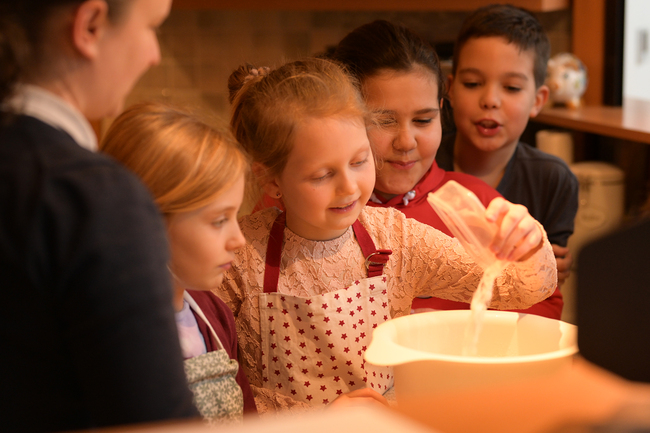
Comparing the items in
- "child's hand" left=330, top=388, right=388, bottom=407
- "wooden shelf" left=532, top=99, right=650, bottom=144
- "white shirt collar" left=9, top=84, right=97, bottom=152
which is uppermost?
"white shirt collar" left=9, top=84, right=97, bottom=152

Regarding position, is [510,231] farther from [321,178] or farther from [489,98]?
[489,98]

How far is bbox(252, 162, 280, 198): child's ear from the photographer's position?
1.08 m

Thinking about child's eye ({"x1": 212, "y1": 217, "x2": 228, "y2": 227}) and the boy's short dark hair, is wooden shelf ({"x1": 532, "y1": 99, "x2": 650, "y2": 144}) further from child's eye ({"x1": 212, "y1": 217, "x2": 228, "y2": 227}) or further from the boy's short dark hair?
child's eye ({"x1": 212, "y1": 217, "x2": 228, "y2": 227})

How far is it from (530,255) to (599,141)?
2215 mm

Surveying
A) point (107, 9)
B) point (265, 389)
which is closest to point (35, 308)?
point (107, 9)

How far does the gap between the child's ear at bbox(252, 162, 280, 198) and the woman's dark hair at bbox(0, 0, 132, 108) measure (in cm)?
54

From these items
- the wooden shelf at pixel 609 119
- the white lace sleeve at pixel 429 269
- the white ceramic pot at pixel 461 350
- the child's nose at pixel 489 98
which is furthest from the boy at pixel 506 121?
the white ceramic pot at pixel 461 350

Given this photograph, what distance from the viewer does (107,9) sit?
22.4 inches

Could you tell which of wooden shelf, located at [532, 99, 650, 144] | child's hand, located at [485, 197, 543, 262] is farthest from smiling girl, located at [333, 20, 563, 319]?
wooden shelf, located at [532, 99, 650, 144]

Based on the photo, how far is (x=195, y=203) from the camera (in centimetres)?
80

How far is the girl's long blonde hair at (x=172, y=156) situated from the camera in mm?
782

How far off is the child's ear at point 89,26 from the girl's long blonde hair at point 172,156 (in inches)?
8.6

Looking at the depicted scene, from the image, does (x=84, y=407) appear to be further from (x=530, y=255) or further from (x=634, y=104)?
(x=634, y=104)

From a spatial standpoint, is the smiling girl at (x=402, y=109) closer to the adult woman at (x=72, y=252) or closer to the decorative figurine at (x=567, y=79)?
the adult woman at (x=72, y=252)
